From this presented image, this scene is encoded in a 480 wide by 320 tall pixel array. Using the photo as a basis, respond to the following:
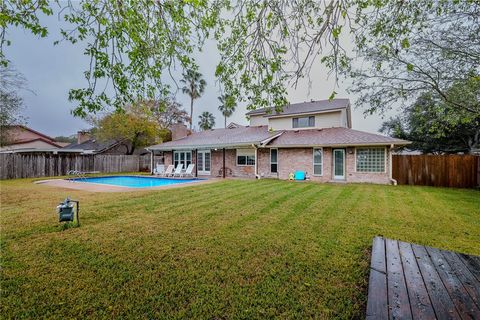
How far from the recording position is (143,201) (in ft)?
26.6

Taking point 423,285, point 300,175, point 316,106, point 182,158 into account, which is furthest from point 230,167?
point 423,285

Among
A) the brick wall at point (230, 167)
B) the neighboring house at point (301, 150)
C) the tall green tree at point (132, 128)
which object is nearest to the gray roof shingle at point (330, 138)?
the neighboring house at point (301, 150)

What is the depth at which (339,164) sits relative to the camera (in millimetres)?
14828

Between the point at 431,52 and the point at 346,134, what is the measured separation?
710cm

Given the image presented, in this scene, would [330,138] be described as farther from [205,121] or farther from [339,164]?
[205,121]

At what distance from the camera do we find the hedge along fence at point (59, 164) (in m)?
16.5

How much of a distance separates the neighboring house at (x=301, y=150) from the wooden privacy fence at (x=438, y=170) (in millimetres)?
1192

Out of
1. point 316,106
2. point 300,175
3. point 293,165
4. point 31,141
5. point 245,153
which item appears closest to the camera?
point 300,175

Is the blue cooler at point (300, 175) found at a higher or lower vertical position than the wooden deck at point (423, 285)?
higher

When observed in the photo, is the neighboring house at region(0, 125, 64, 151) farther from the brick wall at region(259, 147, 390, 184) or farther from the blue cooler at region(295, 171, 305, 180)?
the blue cooler at region(295, 171, 305, 180)

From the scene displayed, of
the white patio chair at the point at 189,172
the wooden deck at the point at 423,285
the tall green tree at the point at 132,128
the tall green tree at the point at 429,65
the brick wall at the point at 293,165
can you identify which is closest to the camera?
the wooden deck at the point at 423,285

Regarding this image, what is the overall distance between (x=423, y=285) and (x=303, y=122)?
16874 millimetres

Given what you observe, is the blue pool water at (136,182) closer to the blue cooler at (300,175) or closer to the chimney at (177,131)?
the chimney at (177,131)

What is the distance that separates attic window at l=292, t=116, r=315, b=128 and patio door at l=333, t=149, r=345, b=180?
400 cm
